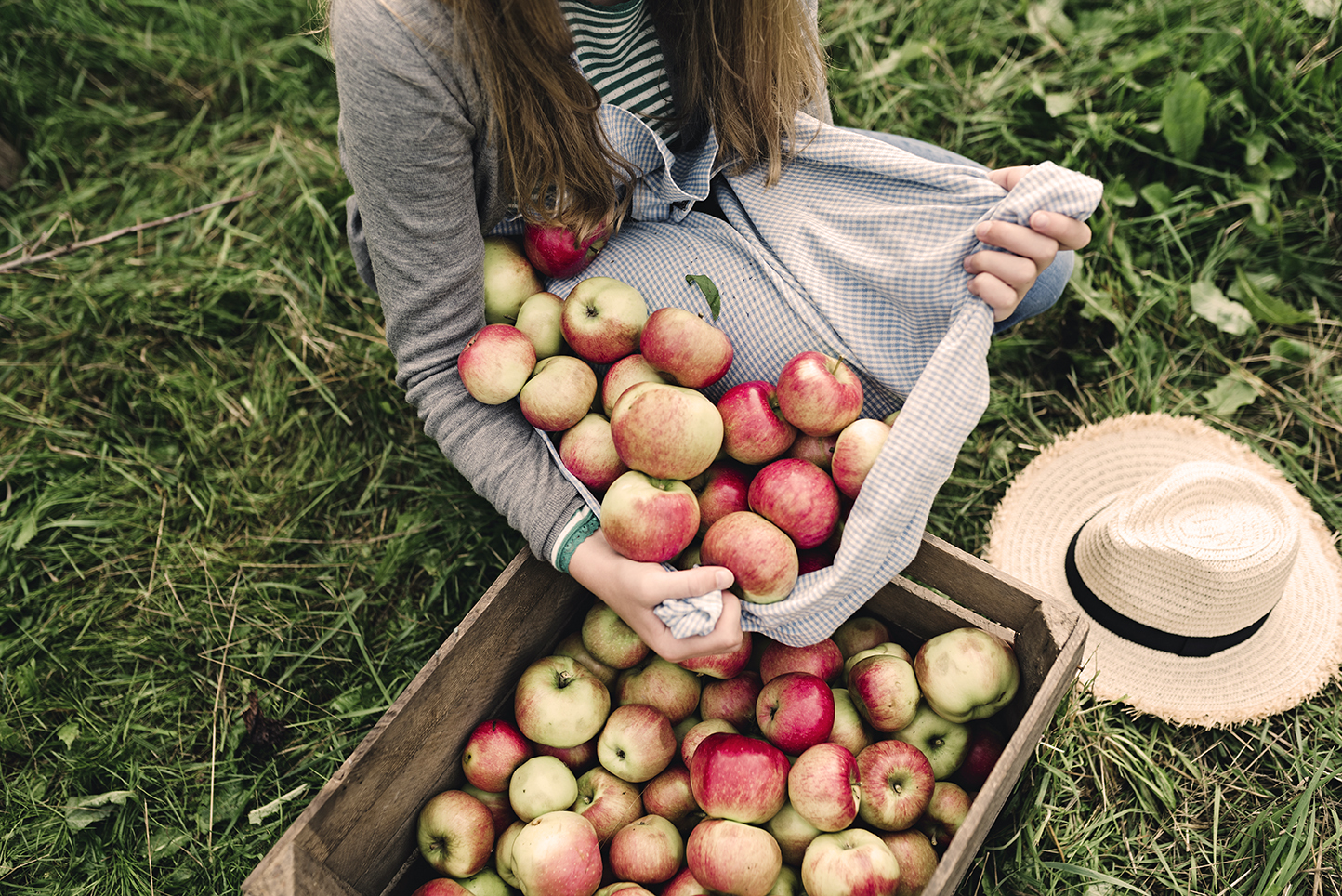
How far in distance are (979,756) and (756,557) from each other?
643 mm

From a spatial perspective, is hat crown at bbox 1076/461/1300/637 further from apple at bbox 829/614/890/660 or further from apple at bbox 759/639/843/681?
apple at bbox 759/639/843/681

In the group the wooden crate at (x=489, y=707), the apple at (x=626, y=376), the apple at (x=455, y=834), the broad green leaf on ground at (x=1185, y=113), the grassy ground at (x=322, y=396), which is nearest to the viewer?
the wooden crate at (x=489, y=707)

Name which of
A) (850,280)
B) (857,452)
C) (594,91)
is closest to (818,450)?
(857,452)

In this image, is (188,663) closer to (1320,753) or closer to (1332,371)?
(1320,753)

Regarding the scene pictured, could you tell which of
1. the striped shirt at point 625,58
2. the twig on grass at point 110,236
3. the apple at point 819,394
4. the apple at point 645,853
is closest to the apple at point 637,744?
the apple at point 645,853

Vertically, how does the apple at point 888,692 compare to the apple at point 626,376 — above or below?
below

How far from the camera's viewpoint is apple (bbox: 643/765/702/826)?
160 centimetres

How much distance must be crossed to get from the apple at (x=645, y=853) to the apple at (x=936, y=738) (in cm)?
50

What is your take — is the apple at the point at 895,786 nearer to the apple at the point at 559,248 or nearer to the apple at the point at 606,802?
the apple at the point at 606,802

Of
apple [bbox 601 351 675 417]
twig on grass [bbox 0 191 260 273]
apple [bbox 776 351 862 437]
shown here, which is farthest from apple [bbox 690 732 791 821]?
twig on grass [bbox 0 191 260 273]

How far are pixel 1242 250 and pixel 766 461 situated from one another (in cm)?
203

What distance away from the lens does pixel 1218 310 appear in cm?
253

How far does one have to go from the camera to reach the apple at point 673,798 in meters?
1.60

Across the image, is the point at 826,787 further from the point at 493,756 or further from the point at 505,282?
the point at 505,282
